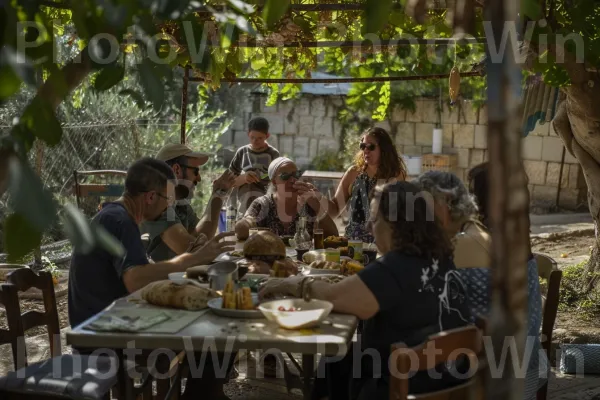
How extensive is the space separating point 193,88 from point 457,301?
47.2 ft

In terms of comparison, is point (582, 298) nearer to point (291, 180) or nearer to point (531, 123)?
point (531, 123)

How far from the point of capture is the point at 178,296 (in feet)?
10.9

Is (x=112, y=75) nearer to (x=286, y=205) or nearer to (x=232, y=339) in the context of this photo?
(x=232, y=339)

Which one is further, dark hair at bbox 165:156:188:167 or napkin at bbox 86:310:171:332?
dark hair at bbox 165:156:188:167

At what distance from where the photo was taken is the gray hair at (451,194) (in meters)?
3.54

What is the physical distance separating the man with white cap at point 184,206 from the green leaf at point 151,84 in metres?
3.05

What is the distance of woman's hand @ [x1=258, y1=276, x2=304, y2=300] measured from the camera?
341 cm

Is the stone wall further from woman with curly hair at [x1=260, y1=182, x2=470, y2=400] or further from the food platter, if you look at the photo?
woman with curly hair at [x1=260, y1=182, x2=470, y2=400]

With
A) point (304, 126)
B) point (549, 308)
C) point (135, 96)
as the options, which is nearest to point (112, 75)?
point (135, 96)

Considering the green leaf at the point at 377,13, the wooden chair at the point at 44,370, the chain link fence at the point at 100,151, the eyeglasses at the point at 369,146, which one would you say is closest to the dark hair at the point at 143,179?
the wooden chair at the point at 44,370

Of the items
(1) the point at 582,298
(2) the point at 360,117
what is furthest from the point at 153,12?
(2) the point at 360,117

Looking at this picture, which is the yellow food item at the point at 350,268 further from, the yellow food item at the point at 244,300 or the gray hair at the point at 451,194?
the yellow food item at the point at 244,300

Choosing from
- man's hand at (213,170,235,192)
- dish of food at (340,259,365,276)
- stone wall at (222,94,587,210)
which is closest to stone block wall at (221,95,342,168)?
stone wall at (222,94,587,210)

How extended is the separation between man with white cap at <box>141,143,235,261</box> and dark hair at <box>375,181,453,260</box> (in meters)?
1.94
